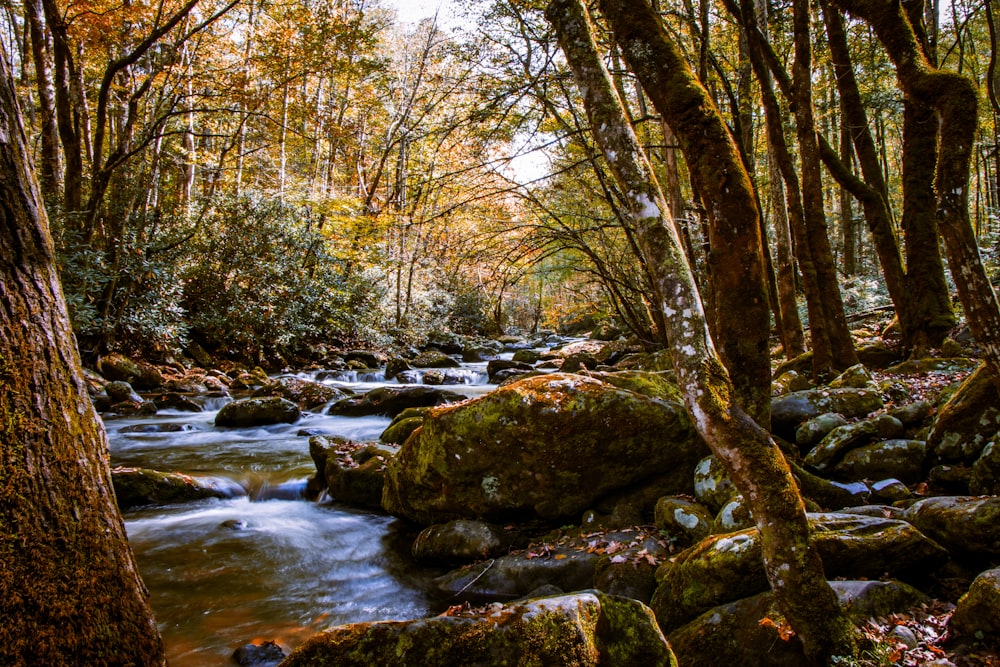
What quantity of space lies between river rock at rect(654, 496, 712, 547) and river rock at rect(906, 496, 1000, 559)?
145 centimetres

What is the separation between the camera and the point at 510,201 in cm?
1116

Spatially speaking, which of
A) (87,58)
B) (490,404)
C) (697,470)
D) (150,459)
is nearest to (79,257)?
(150,459)

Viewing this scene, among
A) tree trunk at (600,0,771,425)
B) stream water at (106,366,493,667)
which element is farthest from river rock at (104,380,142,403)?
tree trunk at (600,0,771,425)

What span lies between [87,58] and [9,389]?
20151mm

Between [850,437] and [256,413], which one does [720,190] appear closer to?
[850,437]

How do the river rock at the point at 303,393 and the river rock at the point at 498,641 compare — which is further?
the river rock at the point at 303,393

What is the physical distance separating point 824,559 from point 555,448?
2.59 m

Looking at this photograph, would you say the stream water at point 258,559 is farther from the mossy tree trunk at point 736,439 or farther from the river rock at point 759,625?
the mossy tree trunk at point 736,439

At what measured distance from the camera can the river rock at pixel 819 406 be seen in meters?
6.19

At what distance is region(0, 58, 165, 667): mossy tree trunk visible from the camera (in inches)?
86.7

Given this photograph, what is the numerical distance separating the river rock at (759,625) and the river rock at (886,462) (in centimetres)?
223

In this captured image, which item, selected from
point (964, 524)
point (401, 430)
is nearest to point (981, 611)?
point (964, 524)

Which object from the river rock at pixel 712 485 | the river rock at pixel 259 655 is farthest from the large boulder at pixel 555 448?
the river rock at pixel 259 655

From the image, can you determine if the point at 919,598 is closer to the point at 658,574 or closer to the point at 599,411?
the point at 658,574
